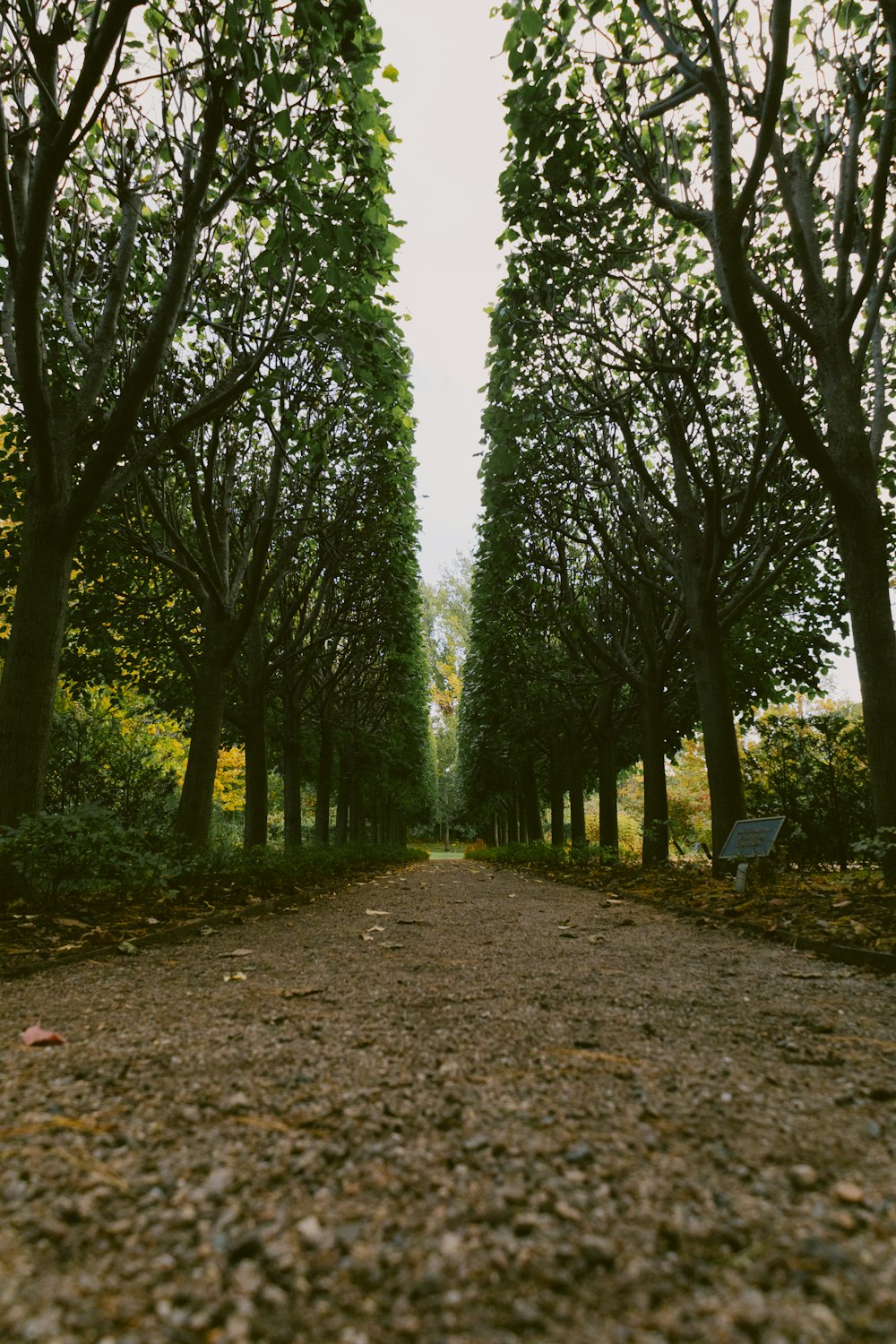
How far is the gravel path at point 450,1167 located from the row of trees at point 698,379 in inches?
165

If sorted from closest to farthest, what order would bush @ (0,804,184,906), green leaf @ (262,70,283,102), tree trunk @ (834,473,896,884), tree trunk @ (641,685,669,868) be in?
green leaf @ (262,70,283,102) < bush @ (0,804,184,906) < tree trunk @ (834,473,896,884) < tree trunk @ (641,685,669,868)

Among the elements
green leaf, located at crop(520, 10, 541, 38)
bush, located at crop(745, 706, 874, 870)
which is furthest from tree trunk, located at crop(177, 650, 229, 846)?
bush, located at crop(745, 706, 874, 870)

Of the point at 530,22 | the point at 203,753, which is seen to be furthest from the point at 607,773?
the point at 530,22

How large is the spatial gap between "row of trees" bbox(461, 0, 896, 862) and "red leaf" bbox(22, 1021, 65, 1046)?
562 centimetres

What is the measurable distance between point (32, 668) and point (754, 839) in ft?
20.1

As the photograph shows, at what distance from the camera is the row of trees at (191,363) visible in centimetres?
471

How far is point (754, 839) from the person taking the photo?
564cm

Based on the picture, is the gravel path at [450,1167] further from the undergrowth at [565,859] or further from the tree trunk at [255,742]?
the undergrowth at [565,859]

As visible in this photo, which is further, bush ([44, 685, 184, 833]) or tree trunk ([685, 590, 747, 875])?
bush ([44, 685, 184, 833])

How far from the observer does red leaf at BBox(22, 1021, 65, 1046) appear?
2.21m

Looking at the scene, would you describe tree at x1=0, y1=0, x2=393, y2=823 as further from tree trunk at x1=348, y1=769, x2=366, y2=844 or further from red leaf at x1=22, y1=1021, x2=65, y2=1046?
tree trunk at x1=348, y1=769, x2=366, y2=844

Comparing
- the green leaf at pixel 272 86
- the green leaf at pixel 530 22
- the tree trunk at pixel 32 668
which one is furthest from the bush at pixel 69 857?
the green leaf at pixel 530 22

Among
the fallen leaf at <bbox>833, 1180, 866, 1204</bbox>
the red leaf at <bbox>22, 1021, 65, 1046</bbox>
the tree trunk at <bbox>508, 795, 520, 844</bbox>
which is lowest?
the tree trunk at <bbox>508, 795, 520, 844</bbox>

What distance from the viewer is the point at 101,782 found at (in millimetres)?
11477
